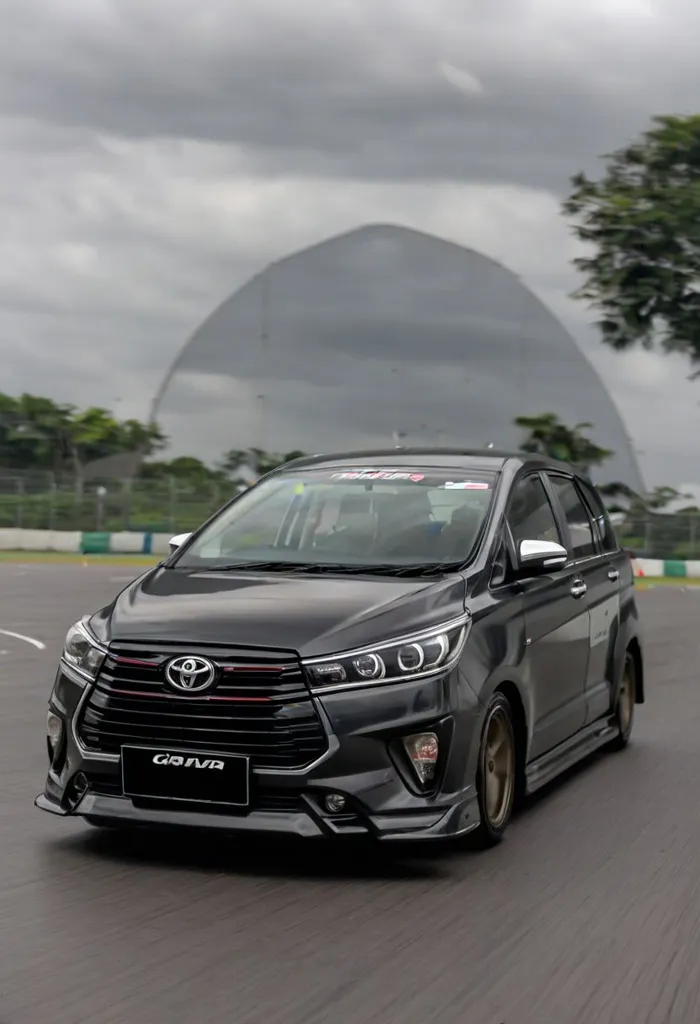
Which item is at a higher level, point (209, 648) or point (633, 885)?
point (209, 648)

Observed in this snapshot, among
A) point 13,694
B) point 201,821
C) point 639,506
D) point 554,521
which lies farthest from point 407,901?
point 639,506

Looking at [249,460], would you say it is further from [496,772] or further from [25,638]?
[496,772]

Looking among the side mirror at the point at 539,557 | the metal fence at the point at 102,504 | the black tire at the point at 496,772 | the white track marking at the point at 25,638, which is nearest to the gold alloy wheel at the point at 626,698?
the side mirror at the point at 539,557

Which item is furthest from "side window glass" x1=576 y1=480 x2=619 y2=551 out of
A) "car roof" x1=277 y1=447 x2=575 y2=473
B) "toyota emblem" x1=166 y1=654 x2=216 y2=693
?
"toyota emblem" x1=166 y1=654 x2=216 y2=693

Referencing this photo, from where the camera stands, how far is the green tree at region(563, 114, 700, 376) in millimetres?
37469

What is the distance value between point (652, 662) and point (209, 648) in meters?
10.1

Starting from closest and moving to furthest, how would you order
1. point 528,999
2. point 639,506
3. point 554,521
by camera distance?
1. point 528,999
2. point 554,521
3. point 639,506

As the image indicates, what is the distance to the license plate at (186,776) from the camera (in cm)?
596

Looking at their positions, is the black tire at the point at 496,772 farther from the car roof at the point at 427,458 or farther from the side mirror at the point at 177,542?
the side mirror at the point at 177,542

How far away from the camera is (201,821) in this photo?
19.7ft

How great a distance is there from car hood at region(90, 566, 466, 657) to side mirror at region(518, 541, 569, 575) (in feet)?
1.79

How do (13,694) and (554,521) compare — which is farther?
(13,694)

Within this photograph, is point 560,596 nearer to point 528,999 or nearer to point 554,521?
point 554,521

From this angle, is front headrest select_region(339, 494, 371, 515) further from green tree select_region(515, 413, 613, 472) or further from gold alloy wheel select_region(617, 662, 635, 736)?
green tree select_region(515, 413, 613, 472)
